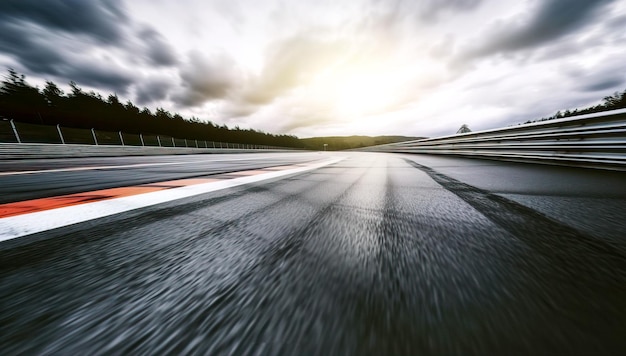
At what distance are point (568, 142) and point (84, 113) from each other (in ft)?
210

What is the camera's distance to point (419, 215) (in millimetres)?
1347

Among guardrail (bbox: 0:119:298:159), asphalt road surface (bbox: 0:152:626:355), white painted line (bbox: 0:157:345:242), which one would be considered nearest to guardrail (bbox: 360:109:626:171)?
asphalt road surface (bbox: 0:152:626:355)

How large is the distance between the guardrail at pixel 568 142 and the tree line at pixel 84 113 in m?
56.3

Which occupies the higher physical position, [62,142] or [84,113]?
[84,113]

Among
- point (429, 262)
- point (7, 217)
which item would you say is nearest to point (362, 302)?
point (429, 262)

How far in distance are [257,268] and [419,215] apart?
3.35ft

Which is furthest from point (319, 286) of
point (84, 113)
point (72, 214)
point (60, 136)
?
point (84, 113)

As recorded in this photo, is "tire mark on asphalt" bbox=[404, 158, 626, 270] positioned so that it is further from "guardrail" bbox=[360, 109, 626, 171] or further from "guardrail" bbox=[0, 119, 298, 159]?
"guardrail" bbox=[0, 119, 298, 159]

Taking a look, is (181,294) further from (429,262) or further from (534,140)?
(534,140)

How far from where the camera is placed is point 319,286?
639mm

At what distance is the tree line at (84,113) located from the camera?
35594 mm

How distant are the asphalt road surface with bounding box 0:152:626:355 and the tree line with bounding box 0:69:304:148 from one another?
54.3m

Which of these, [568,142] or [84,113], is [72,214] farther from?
[84,113]

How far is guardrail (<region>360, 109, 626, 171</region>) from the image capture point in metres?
3.18
